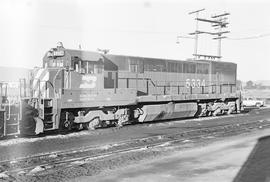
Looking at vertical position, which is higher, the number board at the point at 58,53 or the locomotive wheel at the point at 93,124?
the number board at the point at 58,53

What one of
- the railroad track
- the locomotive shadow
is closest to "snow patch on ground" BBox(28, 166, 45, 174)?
the railroad track

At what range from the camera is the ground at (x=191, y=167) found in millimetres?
6541

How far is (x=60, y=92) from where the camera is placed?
12859 mm

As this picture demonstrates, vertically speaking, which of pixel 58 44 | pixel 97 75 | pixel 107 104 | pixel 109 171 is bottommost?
pixel 109 171

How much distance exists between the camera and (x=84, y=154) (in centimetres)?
899

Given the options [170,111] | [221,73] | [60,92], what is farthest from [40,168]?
[221,73]

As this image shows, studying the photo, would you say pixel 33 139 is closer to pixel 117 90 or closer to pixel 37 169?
pixel 37 169

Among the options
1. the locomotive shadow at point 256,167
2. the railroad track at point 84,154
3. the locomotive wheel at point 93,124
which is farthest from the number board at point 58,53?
the locomotive shadow at point 256,167

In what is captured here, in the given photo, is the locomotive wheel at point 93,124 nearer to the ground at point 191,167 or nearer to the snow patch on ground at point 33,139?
the snow patch on ground at point 33,139

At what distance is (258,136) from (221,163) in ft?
16.8

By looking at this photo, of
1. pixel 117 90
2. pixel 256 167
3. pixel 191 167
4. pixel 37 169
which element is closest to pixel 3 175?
pixel 37 169

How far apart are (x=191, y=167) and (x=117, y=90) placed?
810 centimetres

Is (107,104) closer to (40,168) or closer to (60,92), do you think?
(60,92)

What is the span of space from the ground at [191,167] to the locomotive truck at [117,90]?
5627 mm
